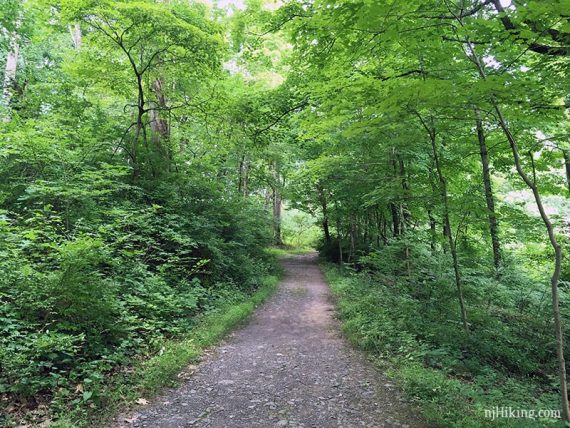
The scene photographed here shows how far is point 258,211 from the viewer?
578 inches

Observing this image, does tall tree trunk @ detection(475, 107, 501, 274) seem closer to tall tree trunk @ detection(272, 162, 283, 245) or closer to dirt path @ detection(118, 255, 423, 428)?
dirt path @ detection(118, 255, 423, 428)

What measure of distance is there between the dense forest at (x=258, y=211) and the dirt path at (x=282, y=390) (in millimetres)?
395

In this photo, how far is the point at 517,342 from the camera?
5918 millimetres

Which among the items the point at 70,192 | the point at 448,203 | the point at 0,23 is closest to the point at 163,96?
the point at 0,23

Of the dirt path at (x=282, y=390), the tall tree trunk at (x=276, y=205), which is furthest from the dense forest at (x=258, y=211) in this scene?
the tall tree trunk at (x=276, y=205)

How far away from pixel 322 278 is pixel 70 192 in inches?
472

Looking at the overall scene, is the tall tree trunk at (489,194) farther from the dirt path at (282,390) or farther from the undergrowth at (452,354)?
the dirt path at (282,390)

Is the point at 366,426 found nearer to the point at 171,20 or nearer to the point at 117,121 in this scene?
the point at 171,20

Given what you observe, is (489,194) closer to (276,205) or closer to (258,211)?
(258,211)

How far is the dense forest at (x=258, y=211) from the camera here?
4027mm

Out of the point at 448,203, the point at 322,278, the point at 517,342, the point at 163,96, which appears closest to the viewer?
the point at 517,342

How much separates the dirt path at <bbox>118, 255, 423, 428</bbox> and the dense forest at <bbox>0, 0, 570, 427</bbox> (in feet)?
1.30

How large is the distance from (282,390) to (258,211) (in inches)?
410

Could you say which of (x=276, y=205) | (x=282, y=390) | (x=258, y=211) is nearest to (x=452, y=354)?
(x=282, y=390)
